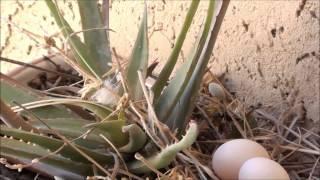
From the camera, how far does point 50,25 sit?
1.00 m

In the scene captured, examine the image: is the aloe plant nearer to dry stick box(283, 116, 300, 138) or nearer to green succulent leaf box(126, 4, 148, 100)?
green succulent leaf box(126, 4, 148, 100)

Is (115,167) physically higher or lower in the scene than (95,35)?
lower

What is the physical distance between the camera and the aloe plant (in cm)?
56

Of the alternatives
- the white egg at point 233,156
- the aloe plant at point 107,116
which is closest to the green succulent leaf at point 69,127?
the aloe plant at point 107,116

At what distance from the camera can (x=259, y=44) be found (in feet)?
2.57

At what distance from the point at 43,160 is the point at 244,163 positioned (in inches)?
8.0

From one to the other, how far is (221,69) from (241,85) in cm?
4

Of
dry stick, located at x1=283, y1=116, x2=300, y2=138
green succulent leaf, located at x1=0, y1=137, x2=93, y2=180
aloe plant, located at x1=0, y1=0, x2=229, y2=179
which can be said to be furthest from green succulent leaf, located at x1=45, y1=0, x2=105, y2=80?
dry stick, located at x1=283, y1=116, x2=300, y2=138

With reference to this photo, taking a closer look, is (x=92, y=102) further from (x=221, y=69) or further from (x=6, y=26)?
(x=6, y=26)

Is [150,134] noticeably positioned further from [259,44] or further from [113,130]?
[259,44]

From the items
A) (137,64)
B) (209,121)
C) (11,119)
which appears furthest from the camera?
(209,121)

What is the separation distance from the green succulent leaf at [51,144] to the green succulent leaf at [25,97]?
0.16 feet

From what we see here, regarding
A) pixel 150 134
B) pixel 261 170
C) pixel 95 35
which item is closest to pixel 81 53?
pixel 95 35

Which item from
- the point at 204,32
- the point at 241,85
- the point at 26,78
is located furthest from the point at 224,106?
the point at 26,78
